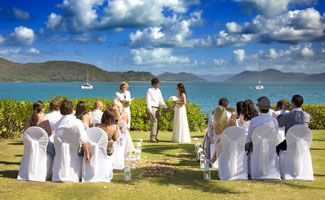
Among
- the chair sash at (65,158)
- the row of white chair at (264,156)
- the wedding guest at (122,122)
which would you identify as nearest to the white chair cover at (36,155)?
the chair sash at (65,158)

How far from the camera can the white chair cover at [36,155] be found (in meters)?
9.46

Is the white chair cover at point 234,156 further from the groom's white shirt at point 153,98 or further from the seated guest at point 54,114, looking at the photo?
the groom's white shirt at point 153,98

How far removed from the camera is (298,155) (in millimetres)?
9672

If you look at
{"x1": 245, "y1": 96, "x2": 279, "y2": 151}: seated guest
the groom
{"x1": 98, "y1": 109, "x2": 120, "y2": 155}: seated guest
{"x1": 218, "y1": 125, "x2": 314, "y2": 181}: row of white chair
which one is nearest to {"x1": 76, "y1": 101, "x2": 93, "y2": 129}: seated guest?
{"x1": 98, "y1": 109, "x2": 120, "y2": 155}: seated guest

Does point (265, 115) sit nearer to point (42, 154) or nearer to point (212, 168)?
point (212, 168)

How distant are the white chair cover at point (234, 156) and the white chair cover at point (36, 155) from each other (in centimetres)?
399

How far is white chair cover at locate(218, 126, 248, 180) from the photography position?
957 centimetres

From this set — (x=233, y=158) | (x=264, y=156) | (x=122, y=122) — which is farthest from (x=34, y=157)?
(x=264, y=156)

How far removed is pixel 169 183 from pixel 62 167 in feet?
7.76

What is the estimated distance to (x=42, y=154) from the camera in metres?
9.53

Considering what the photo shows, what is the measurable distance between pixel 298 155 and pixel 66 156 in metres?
5.20

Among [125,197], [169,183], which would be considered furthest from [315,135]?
[125,197]

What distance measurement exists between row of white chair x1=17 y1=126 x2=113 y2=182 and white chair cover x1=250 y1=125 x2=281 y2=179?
330 centimetres

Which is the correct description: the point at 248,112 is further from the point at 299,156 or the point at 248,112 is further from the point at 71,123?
the point at 71,123
